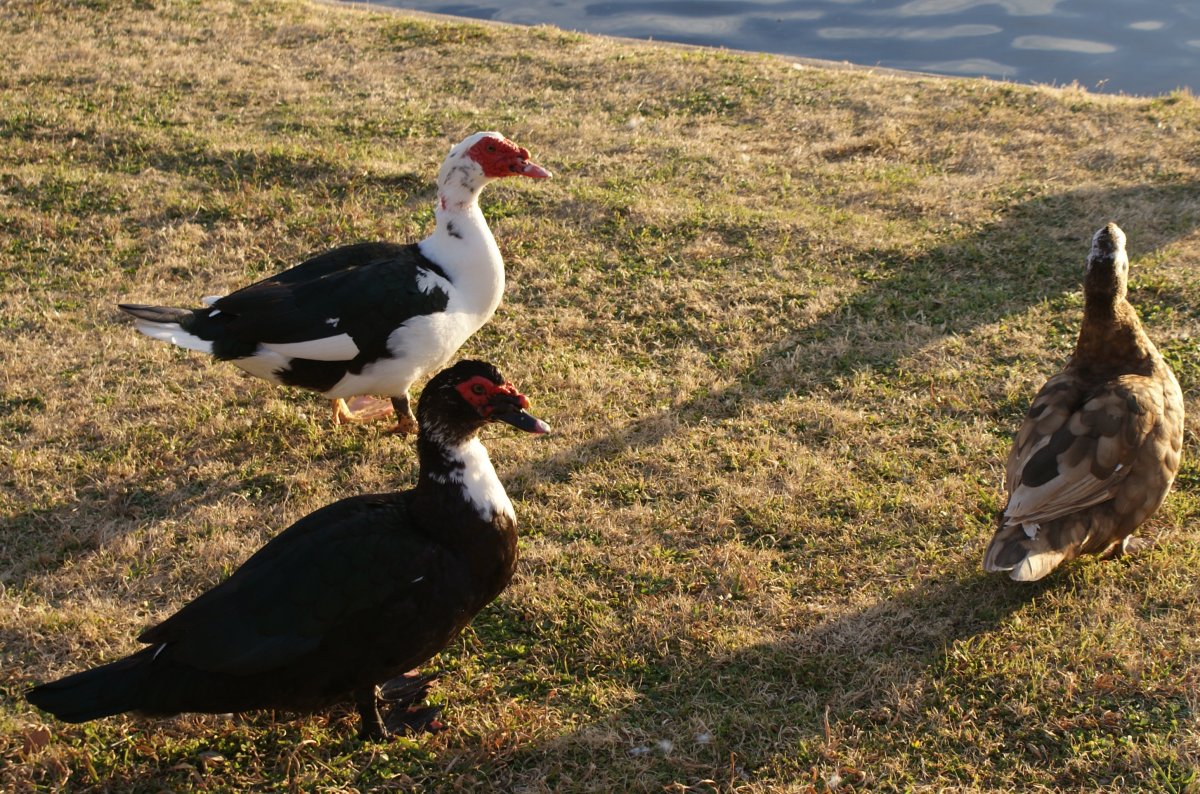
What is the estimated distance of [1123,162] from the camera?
28.8 ft

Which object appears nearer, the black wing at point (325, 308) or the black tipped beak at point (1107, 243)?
the black tipped beak at point (1107, 243)

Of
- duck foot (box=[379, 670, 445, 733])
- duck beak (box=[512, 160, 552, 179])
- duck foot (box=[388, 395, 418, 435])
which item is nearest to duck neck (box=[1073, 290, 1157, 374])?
duck beak (box=[512, 160, 552, 179])

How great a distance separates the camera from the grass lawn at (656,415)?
3.63 m

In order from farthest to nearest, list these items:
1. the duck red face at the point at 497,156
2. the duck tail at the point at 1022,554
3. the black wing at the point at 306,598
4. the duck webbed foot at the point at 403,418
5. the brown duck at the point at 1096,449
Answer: the duck webbed foot at the point at 403,418
the duck red face at the point at 497,156
the brown duck at the point at 1096,449
the duck tail at the point at 1022,554
the black wing at the point at 306,598

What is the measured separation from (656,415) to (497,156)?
1.57 m

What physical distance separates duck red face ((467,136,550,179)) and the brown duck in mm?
2771

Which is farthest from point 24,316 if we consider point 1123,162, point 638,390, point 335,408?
point 1123,162

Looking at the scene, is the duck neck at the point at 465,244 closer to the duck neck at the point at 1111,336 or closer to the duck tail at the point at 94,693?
the duck tail at the point at 94,693

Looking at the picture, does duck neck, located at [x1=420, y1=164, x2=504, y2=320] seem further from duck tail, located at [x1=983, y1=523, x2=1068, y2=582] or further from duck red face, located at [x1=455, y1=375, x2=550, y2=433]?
duck tail, located at [x1=983, y1=523, x2=1068, y2=582]

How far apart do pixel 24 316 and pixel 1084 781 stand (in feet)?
20.0

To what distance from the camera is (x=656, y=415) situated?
5.64m

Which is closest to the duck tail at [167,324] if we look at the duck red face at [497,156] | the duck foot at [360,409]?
the duck foot at [360,409]

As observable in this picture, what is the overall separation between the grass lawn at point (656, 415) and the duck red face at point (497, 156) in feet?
3.89

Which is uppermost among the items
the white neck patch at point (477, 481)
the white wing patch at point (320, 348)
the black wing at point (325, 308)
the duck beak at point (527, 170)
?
the duck beak at point (527, 170)
